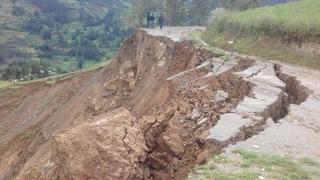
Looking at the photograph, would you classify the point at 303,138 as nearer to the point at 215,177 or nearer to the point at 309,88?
the point at 215,177

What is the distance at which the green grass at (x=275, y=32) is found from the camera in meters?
20.7

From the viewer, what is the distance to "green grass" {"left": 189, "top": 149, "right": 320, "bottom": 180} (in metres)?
7.78

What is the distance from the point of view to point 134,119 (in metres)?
9.34

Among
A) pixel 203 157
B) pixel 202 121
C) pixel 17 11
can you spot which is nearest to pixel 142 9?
pixel 202 121

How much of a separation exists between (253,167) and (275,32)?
1525cm

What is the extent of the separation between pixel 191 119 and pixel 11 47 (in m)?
99.8

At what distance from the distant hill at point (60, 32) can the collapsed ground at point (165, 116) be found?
4573 cm

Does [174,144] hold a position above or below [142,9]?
above

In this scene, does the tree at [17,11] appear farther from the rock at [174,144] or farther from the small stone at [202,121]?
the rock at [174,144]

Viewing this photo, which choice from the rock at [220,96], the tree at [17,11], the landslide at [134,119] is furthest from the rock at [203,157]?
the tree at [17,11]

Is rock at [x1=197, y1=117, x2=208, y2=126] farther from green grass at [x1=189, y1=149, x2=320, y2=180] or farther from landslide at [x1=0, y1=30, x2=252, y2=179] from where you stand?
green grass at [x1=189, y1=149, x2=320, y2=180]

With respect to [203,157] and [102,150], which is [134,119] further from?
[203,157]

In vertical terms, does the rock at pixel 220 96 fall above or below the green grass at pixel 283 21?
below

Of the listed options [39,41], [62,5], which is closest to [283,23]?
[39,41]
